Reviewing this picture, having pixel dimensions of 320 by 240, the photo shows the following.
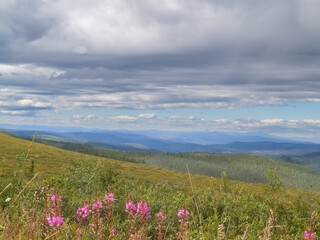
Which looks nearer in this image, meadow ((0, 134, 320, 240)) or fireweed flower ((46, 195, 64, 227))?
fireweed flower ((46, 195, 64, 227))

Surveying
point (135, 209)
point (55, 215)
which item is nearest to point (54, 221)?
Result: point (55, 215)

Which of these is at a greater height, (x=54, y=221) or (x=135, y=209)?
(x=54, y=221)

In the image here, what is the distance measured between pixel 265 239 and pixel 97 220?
1817 mm

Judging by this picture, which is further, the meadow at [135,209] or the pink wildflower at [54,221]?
the meadow at [135,209]

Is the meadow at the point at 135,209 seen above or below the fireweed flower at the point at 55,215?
below

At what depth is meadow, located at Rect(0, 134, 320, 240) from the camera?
4.36 meters

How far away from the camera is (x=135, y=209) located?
5820 millimetres

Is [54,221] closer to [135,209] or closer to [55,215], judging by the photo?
[55,215]

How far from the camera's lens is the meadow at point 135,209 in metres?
4.36

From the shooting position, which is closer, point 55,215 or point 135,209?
point 55,215

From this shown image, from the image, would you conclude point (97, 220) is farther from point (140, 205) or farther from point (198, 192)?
point (198, 192)

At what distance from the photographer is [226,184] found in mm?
32344

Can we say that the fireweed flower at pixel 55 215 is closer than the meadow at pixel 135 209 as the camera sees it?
Yes

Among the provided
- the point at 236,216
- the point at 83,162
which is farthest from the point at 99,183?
the point at 236,216
